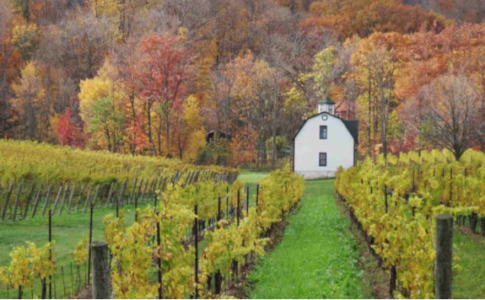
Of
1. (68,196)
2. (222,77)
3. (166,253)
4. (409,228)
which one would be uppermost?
(222,77)

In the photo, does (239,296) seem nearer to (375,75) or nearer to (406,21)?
(375,75)

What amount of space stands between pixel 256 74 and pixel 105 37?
49.9ft

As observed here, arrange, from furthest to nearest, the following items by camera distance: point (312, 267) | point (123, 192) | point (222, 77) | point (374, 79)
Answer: point (222, 77)
point (374, 79)
point (123, 192)
point (312, 267)

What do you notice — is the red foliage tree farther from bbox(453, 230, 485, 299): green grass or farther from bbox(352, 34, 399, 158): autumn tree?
bbox(453, 230, 485, 299): green grass

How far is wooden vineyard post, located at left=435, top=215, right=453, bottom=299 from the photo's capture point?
4512mm

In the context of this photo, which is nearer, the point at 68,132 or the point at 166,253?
the point at 166,253

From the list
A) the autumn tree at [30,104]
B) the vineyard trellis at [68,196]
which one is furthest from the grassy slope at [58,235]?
the autumn tree at [30,104]

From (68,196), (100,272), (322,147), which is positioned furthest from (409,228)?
(322,147)

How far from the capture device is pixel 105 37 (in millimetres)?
55469

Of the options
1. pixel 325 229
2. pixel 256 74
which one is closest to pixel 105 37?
pixel 256 74

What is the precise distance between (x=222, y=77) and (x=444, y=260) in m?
51.4

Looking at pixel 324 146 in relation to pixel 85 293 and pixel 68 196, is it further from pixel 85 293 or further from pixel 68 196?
pixel 85 293

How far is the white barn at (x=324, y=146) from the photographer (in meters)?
42.9

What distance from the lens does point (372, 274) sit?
1020 cm
